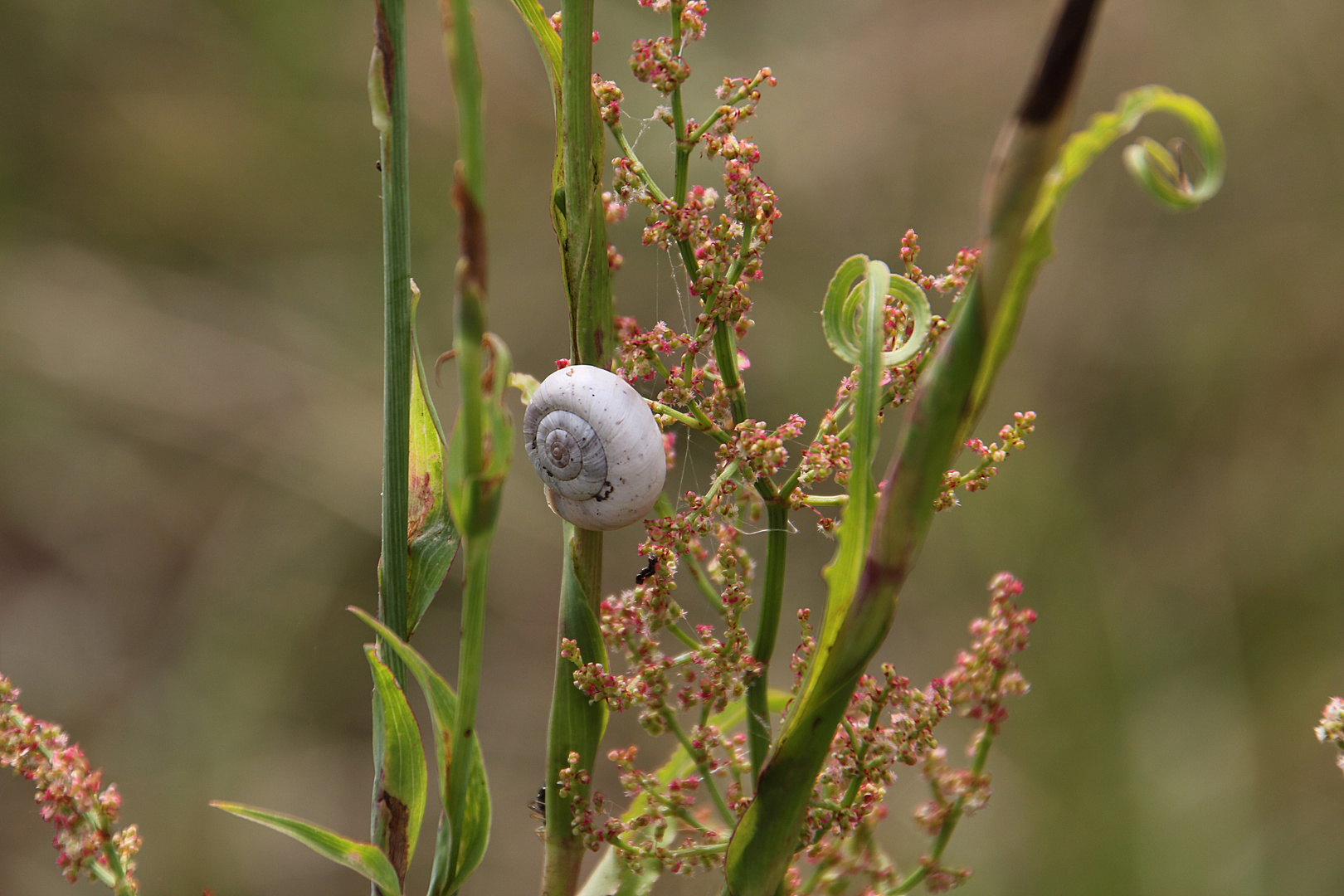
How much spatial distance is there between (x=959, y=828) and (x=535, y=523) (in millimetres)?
1233

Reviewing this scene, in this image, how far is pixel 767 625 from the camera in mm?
Result: 385

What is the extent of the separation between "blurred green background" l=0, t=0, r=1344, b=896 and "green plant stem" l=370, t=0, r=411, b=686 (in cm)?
145

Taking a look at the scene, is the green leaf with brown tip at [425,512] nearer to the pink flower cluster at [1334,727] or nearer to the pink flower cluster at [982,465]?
the pink flower cluster at [982,465]

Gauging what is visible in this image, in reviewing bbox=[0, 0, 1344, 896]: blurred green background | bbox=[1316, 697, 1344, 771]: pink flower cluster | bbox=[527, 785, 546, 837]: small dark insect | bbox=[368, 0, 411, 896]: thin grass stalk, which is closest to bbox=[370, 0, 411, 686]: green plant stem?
bbox=[368, 0, 411, 896]: thin grass stalk

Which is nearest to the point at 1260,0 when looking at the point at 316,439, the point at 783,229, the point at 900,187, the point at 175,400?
the point at 900,187

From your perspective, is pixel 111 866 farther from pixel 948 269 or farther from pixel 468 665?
pixel 948 269

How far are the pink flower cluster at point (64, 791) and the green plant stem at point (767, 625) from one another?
1.00 feet

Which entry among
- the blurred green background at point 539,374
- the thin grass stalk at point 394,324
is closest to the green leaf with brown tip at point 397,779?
the thin grass stalk at point 394,324

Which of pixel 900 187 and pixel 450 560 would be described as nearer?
pixel 450 560

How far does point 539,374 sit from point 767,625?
195 cm

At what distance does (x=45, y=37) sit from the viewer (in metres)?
1.92

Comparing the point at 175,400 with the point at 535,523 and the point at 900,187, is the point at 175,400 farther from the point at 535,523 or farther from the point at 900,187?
the point at 900,187

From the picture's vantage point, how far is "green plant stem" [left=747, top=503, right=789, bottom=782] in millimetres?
384

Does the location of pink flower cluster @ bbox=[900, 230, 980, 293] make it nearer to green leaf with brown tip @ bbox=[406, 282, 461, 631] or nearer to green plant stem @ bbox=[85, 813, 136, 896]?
green leaf with brown tip @ bbox=[406, 282, 461, 631]
